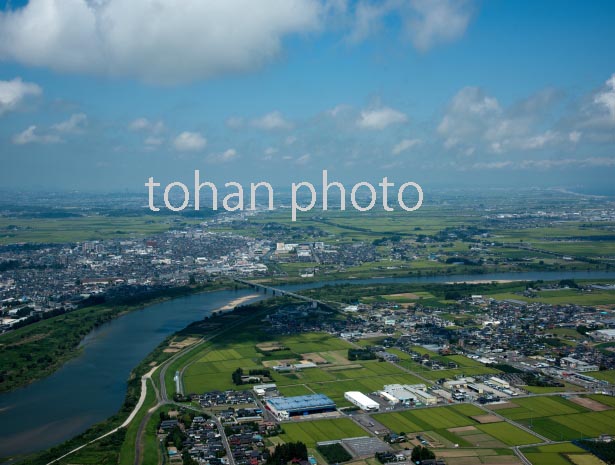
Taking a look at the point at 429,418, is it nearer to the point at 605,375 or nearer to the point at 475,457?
the point at 475,457

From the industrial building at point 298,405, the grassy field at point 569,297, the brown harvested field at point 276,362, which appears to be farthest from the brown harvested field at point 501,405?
the grassy field at point 569,297

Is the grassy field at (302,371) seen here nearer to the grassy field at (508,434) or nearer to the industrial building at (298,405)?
the industrial building at (298,405)

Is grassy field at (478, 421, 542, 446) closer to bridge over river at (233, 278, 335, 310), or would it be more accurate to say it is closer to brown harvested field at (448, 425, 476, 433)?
brown harvested field at (448, 425, 476, 433)

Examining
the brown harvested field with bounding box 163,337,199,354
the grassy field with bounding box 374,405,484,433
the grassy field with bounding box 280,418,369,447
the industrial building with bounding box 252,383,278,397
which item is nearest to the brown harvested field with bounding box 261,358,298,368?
the industrial building with bounding box 252,383,278,397

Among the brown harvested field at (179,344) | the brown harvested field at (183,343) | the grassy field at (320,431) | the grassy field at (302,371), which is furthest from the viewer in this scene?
the brown harvested field at (183,343)

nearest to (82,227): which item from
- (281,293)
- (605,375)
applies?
(281,293)

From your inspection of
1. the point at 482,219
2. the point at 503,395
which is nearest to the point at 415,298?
the point at 503,395
